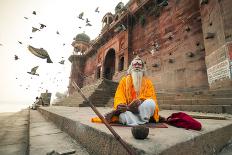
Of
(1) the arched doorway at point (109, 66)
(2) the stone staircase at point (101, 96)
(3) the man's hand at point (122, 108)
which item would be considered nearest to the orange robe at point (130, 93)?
(3) the man's hand at point (122, 108)

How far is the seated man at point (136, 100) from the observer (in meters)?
2.62

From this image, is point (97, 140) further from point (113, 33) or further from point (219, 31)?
point (113, 33)

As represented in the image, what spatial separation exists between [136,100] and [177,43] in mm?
9801

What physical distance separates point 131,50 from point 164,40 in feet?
14.4

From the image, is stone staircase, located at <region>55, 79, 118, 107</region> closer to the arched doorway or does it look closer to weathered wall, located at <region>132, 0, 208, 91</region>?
weathered wall, located at <region>132, 0, 208, 91</region>

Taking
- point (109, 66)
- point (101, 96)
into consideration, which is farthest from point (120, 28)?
point (101, 96)

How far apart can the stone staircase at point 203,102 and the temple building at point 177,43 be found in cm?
66

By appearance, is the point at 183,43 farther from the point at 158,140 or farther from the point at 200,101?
the point at 158,140

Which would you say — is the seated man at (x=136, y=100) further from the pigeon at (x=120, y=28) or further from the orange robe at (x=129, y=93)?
the pigeon at (x=120, y=28)

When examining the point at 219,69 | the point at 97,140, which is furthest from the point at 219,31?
the point at 97,140

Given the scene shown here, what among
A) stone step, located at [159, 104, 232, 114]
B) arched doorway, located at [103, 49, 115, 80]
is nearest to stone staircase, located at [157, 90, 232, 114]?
stone step, located at [159, 104, 232, 114]

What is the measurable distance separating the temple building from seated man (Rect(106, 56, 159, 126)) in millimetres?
4866

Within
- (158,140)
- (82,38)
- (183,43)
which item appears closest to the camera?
(158,140)

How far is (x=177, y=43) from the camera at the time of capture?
1108cm
